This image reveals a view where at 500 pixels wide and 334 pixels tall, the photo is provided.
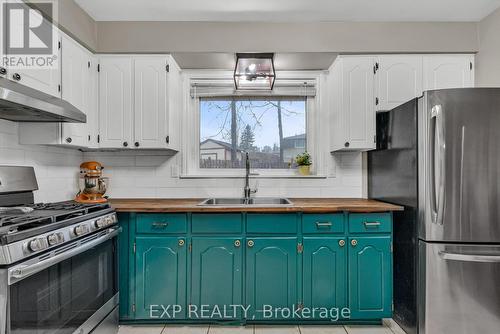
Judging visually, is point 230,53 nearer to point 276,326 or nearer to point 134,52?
point 134,52

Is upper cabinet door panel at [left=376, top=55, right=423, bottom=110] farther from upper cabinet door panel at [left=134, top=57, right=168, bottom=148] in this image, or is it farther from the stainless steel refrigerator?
upper cabinet door panel at [left=134, top=57, right=168, bottom=148]

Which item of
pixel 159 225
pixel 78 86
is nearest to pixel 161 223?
pixel 159 225

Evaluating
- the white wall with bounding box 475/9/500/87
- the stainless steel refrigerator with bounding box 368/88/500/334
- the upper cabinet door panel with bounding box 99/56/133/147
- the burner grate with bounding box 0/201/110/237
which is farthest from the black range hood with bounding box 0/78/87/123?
the white wall with bounding box 475/9/500/87

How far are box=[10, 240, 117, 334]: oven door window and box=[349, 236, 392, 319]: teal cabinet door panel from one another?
174cm

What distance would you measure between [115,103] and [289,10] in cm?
163

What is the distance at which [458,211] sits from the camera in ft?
6.25

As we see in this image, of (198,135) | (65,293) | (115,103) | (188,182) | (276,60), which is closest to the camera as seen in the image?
(65,293)

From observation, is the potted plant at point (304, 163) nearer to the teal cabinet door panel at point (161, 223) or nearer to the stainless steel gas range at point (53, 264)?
the teal cabinet door panel at point (161, 223)

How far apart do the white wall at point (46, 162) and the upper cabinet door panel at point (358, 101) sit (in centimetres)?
240

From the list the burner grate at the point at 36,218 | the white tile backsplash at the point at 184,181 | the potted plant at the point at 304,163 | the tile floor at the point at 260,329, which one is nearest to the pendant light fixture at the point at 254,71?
the potted plant at the point at 304,163

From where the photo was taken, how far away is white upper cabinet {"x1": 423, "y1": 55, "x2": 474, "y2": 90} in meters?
2.52

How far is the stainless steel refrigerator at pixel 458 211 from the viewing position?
1888mm

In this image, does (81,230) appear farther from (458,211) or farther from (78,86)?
(458,211)

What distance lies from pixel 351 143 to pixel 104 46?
2.26m
